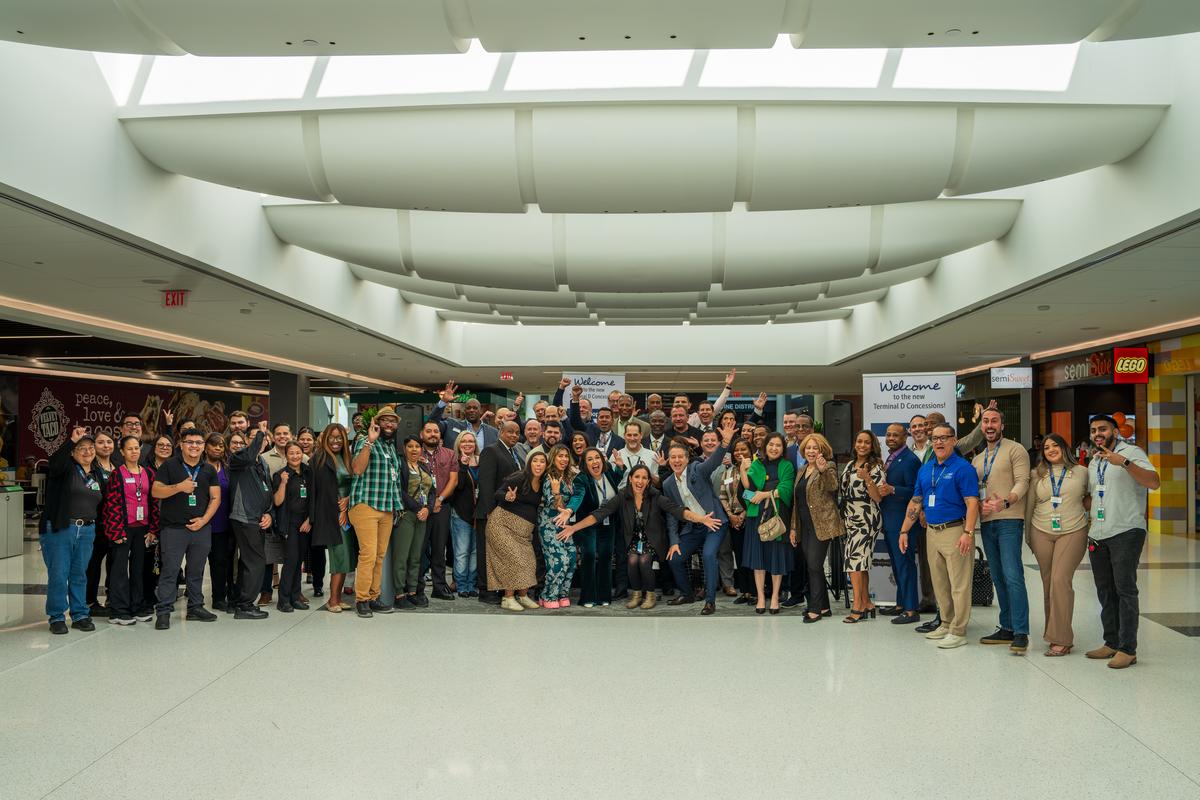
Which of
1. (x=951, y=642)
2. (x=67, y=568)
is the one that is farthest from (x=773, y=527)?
(x=67, y=568)

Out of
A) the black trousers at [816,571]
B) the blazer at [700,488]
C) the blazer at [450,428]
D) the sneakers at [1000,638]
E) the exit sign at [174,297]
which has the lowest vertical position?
the sneakers at [1000,638]

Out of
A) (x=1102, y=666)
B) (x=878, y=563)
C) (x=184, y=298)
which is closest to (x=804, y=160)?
(x=878, y=563)

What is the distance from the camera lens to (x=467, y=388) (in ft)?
91.5

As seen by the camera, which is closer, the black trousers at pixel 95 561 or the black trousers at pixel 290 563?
the black trousers at pixel 95 561

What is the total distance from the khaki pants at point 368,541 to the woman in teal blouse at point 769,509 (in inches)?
130

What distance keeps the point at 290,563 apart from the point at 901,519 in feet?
17.9

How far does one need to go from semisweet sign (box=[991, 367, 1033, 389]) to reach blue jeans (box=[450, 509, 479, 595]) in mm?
12194

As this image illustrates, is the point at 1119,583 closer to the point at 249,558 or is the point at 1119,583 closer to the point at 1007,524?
the point at 1007,524

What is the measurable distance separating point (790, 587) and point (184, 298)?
7728 millimetres

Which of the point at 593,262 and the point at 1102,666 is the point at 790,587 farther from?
the point at 593,262

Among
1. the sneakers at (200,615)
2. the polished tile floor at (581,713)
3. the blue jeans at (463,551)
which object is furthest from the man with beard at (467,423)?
the sneakers at (200,615)

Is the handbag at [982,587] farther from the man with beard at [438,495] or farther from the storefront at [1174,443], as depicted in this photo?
the storefront at [1174,443]

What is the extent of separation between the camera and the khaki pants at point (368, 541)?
25.9 feet

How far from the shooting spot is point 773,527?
7.92m
